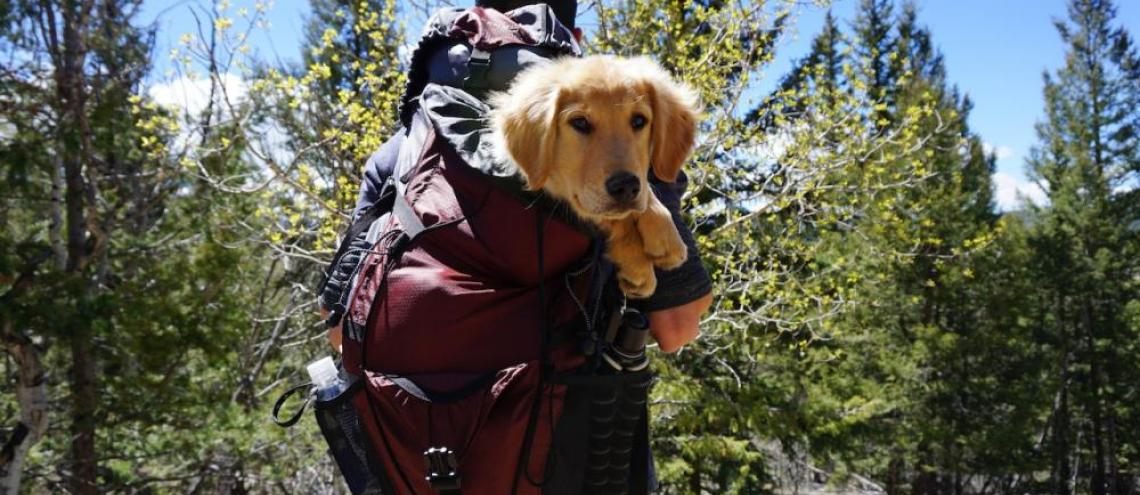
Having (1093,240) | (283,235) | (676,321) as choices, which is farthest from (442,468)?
(1093,240)

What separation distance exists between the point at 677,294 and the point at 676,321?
58mm

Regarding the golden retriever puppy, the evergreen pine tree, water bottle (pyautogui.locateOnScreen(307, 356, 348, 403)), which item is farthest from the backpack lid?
the evergreen pine tree

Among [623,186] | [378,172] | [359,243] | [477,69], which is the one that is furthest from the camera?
[378,172]

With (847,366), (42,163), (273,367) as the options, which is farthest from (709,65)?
(847,366)

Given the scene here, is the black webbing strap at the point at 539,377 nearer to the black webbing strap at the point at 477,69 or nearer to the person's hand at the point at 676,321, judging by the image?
the person's hand at the point at 676,321

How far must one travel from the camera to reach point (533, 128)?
1354 millimetres

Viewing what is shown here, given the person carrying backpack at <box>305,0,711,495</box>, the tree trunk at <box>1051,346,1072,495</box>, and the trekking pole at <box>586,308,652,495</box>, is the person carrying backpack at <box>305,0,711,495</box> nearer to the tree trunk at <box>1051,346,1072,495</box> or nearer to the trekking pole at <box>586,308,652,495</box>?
the trekking pole at <box>586,308,652,495</box>

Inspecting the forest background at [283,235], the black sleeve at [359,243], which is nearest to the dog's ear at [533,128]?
the black sleeve at [359,243]

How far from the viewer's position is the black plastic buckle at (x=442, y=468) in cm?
135

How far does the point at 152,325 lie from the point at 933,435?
17.9 metres

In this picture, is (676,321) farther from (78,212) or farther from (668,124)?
(78,212)

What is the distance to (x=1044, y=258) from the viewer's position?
24078 millimetres

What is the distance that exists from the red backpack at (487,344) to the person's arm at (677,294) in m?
0.06

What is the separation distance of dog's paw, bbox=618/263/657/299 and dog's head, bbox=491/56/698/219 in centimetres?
11
